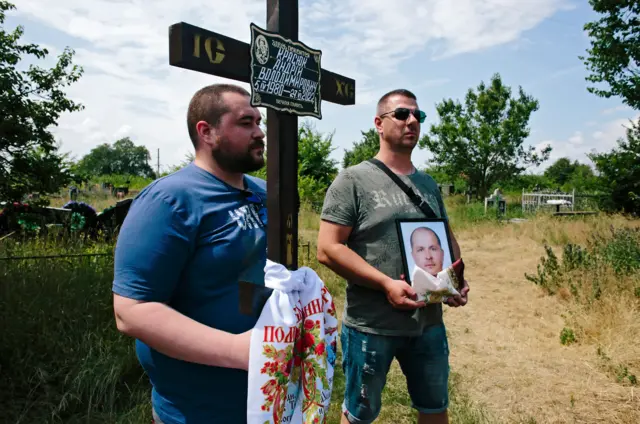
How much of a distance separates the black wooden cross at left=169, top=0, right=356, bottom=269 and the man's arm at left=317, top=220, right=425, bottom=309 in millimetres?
742

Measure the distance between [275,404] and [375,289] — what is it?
3.72 feet

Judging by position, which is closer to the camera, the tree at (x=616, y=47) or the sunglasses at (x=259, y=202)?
the sunglasses at (x=259, y=202)

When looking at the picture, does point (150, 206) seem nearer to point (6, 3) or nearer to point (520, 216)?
point (6, 3)

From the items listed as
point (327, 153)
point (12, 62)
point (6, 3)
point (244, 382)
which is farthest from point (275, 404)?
point (327, 153)

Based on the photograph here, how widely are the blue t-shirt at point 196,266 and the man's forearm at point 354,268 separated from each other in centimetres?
88

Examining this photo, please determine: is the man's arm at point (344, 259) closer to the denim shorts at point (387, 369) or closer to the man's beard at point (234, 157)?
the denim shorts at point (387, 369)

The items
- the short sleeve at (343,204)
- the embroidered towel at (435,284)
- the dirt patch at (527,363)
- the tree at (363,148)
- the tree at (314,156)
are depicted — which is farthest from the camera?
the tree at (363,148)

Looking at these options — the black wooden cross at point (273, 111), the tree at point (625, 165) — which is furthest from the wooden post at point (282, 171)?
the tree at point (625, 165)

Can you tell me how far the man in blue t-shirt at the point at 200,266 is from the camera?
121cm

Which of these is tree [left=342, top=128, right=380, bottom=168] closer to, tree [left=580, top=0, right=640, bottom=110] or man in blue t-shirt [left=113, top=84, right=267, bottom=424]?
tree [left=580, top=0, right=640, bottom=110]

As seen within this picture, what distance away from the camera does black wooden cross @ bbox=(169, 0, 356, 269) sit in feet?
4.71

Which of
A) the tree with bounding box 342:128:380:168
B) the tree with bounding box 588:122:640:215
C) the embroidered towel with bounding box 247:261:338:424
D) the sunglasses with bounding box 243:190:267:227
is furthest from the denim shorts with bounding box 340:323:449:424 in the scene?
the tree with bounding box 342:128:380:168

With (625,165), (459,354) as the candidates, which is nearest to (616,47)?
(625,165)

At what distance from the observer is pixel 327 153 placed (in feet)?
67.7
